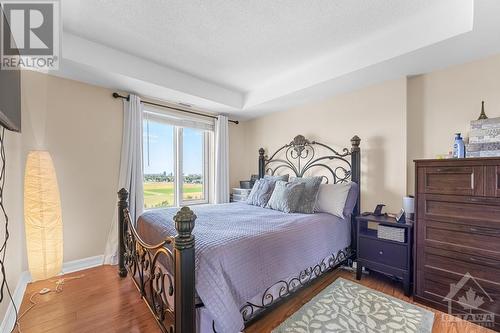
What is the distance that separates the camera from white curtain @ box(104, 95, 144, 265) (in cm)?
297

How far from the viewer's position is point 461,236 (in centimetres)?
184

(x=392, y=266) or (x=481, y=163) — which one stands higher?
(x=481, y=163)

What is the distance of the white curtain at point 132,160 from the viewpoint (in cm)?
297

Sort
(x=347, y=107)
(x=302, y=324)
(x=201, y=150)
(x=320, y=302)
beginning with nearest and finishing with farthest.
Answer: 1. (x=302, y=324)
2. (x=320, y=302)
3. (x=347, y=107)
4. (x=201, y=150)

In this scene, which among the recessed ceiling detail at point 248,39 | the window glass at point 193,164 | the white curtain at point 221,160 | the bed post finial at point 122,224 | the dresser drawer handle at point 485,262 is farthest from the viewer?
the white curtain at point 221,160

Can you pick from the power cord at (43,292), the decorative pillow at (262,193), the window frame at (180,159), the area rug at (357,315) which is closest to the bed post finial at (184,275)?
the area rug at (357,315)

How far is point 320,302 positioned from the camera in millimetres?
2018

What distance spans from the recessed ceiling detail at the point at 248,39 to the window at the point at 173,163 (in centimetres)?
64

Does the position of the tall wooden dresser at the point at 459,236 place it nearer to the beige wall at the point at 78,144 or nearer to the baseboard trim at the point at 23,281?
the baseboard trim at the point at 23,281

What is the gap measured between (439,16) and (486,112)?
1.04 m

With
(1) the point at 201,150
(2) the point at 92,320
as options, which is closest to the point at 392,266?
(2) the point at 92,320

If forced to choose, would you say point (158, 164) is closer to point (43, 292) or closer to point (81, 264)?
point (81, 264)

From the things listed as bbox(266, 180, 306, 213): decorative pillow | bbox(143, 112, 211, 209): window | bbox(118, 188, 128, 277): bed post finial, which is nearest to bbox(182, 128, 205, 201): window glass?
bbox(143, 112, 211, 209): window

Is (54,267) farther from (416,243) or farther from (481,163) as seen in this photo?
(481,163)
